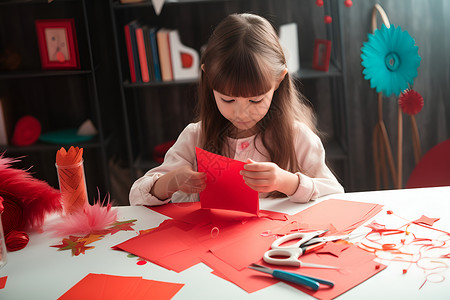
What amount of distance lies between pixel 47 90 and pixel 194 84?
0.86 metres

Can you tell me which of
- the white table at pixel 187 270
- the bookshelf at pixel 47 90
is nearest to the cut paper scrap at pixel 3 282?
the white table at pixel 187 270

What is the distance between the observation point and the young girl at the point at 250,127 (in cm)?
→ 128

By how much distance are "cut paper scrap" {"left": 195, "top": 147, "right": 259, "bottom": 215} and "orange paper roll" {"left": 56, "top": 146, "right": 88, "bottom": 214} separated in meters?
0.29

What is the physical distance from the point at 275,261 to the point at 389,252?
8.8 inches

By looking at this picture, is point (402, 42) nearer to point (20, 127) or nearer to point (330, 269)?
point (330, 269)

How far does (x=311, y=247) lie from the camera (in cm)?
101

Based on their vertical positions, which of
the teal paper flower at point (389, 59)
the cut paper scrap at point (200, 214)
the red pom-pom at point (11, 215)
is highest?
the teal paper flower at point (389, 59)

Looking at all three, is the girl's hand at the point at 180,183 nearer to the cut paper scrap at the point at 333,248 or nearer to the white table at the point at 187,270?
the white table at the point at 187,270

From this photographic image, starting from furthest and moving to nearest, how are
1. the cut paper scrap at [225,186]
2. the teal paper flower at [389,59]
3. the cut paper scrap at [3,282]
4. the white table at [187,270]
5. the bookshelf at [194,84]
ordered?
the bookshelf at [194,84] < the teal paper flower at [389,59] < the cut paper scrap at [225,186] < the cut paper scrap at [3,282] < the white table at [187,270]

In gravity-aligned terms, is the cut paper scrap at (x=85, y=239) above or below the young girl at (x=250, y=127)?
below

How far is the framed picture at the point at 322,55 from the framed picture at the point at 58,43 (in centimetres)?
120

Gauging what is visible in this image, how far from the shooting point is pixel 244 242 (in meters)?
1.07

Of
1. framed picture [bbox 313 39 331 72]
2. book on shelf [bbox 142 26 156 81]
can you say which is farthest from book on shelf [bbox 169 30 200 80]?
framed picture [bbox 313 39 331 72]

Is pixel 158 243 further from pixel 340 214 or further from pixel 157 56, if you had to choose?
pixel 157 56
